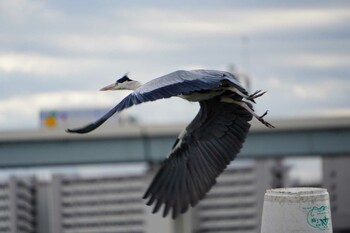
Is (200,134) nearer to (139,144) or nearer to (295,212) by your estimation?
(295,212)

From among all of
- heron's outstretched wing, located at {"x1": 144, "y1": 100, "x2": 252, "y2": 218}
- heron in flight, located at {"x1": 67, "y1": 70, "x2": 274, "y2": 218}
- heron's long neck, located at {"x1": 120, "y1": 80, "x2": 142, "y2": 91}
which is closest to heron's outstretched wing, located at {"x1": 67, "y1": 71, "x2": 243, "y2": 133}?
heron in flight, located at {"x1": 67, "y1": 70, "x2": 274, "y2": 218}

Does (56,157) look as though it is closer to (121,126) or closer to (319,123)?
(121,126)

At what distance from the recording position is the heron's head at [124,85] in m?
23.3

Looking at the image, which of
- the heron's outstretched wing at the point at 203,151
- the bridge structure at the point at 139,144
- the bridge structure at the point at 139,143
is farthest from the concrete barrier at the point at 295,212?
the bridge structure at the point at 139,143

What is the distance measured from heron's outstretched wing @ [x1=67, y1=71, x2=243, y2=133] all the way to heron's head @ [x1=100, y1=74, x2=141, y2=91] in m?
2.27

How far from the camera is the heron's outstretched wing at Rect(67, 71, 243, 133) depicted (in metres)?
19.8

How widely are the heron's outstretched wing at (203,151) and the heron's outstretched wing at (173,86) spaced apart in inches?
55.9

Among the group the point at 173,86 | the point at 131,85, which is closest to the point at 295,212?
the point at 173,86

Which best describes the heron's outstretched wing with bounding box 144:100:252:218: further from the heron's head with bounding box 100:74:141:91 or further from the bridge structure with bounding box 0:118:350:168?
the bridge structure with bounding box 0:118:350:168

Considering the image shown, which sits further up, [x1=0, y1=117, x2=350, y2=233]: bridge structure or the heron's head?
[x1=0, y1=117, x2=350, y2=233]: bridge structure

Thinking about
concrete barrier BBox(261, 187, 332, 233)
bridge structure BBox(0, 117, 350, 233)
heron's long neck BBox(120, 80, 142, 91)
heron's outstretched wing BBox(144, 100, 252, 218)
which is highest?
bridge structure BBox(0, 117, 350, 233)

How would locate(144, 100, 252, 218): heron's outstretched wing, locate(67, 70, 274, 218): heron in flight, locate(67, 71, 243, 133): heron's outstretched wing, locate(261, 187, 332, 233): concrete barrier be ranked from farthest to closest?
locate(144, 100, 252, 218): heron's outstretched wing < locate(67, 70, 274, 218): heron in flight < locate(67, 71, 243, 133): heron's outstretched wing < locate(261, 187, 332, 233): concrete barrier

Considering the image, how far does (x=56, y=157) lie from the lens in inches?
2576

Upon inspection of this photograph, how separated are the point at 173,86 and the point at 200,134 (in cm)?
235
